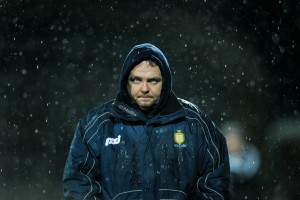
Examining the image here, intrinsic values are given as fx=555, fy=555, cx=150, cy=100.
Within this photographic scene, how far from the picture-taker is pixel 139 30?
8.71m

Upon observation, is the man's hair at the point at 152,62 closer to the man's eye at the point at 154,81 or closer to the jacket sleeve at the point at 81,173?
the man's eye at the point at 154,81

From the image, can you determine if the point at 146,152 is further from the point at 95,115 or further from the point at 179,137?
the point at 95,115

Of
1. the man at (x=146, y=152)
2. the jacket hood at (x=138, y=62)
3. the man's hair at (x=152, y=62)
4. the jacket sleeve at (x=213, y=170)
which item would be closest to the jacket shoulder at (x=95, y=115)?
the man at (x=146, y=152)

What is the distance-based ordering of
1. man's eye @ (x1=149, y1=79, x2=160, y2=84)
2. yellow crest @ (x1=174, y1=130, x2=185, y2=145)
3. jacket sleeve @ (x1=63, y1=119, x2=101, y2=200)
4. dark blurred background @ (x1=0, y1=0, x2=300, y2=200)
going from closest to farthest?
jacket sleeve @ (x1=63, y1=119, x2=101, y2=200) < yellow crest @ (x1=174, y1=130, x2=185, y2=145) < man's eye @ (x1=149, y1=79, x2=160, y2=84) < dark blurred background @ (x1=0, y1=0, x2=300, y2=200)

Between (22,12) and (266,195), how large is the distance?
5241 millimetres

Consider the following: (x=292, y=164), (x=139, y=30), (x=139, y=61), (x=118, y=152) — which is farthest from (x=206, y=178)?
(x=292, y=164)

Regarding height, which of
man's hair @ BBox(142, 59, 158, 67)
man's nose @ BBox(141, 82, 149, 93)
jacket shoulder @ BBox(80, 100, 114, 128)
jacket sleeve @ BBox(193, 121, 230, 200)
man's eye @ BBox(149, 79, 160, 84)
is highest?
man's hair @ BBox(142, 59, 158, 67)

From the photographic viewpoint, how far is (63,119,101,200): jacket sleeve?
3.23 meters

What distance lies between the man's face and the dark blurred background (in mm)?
4867

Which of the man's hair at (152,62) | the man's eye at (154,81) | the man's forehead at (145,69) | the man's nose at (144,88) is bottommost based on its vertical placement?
the man's nose at (144,88)

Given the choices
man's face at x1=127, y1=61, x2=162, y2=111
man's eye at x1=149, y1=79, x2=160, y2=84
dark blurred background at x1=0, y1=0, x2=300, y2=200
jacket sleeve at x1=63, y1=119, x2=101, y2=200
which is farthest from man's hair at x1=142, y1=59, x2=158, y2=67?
dark blurred background at x1=0, y1=0, x2=300, y2=200

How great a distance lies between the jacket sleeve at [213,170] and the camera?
3295 mm

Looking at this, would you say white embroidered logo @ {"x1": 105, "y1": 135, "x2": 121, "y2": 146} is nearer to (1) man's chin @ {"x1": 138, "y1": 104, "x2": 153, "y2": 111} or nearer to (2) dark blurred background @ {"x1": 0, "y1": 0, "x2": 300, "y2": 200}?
(1) man's chin @ {"x1": 138, "y1": 104, "x2": 153, "y2": 111}

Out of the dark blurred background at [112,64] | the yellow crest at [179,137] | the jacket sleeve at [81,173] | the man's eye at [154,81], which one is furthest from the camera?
the dark blurred background at [112,64]
